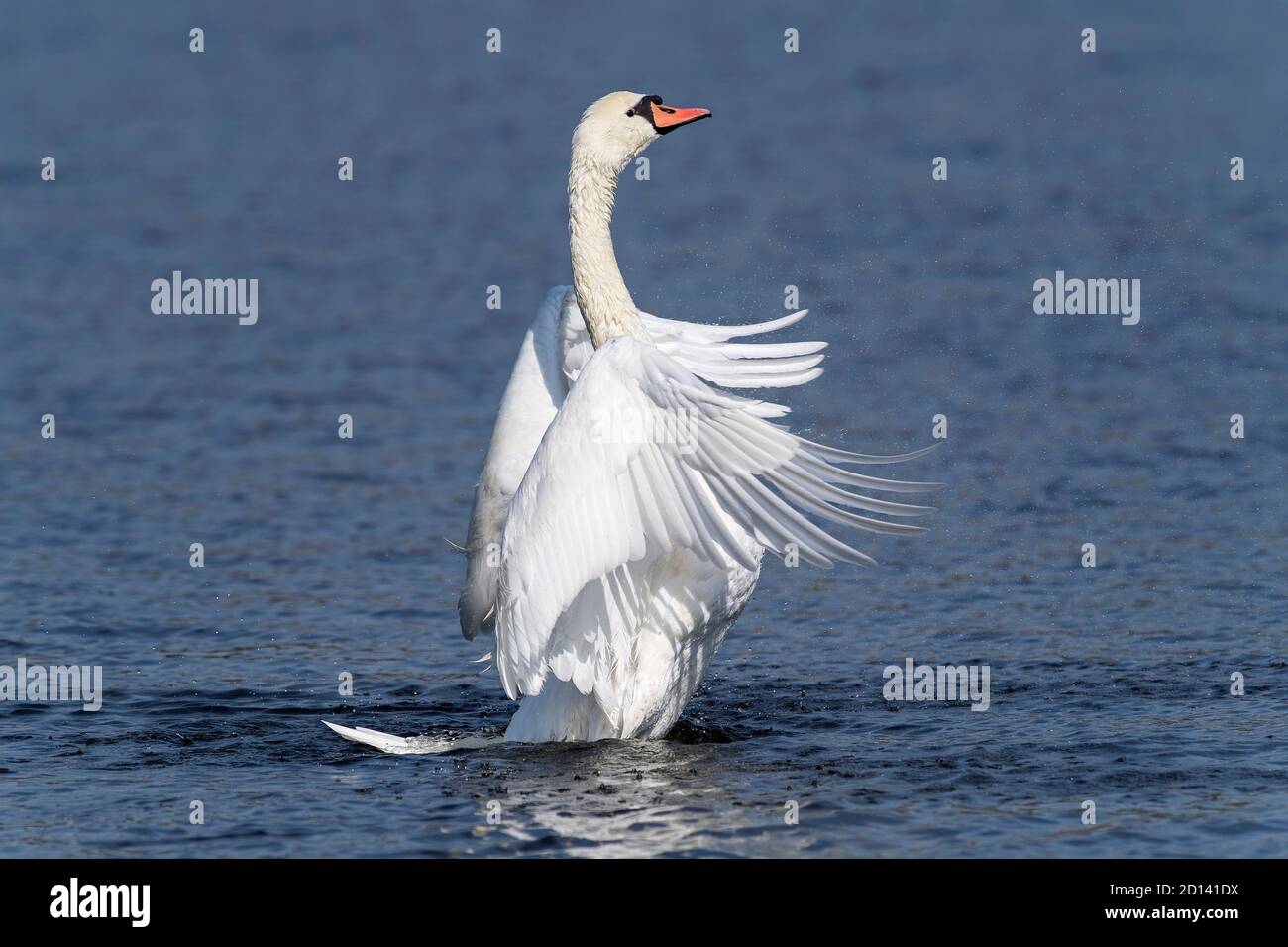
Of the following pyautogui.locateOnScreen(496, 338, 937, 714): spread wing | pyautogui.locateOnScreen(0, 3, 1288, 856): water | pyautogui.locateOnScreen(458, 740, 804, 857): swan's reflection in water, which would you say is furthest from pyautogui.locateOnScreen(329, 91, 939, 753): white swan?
pyautogui.locateOnScreen(0, 3, 1288, 856): water

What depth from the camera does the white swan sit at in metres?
8.52

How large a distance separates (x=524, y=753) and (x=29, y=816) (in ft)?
8.50

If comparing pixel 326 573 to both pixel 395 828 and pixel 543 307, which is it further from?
pixel 395 828

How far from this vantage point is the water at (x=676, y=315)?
9828 mm

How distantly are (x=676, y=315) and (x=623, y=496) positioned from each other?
9612mm

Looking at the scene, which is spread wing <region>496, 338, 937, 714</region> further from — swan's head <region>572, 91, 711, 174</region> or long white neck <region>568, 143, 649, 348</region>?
swan's head <region>572, 91, 711, 174</region>

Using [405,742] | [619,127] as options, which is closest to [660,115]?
[619,127]

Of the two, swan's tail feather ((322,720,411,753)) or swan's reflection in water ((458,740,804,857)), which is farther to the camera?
swan's tail feather ((322,720,411,753))

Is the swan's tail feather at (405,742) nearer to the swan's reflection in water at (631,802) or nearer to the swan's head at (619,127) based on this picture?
the swan's reflection in water at (631,802)

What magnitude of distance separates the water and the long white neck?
232 cm

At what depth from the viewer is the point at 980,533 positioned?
14156 millimetres

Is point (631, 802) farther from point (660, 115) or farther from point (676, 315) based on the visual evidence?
point (676, 315)

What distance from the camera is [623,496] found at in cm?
893

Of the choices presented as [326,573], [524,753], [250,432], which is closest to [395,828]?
[524,753]
